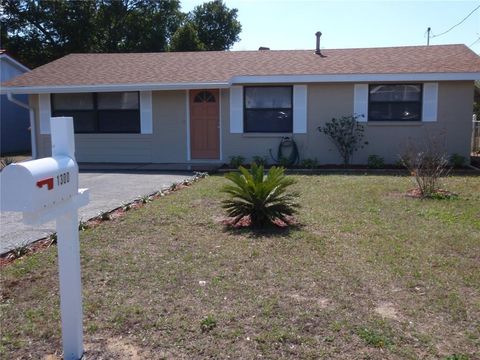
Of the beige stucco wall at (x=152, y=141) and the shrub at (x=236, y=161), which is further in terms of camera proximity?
the beige stucco wall at (x=152, y=141)

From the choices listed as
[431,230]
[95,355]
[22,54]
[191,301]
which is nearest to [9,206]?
[95,355]

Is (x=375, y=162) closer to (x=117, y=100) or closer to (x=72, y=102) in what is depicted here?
(x=117, y=100)

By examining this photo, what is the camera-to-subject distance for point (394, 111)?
1540 cm

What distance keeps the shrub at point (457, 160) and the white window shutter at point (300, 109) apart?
14.1ft

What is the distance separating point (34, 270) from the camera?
5363 mm

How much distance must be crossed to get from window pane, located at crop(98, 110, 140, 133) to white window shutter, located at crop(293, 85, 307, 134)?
16.6 ft

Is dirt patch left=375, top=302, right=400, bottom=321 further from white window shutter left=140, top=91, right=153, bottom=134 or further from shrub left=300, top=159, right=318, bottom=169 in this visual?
white window shutter left=140, top=91, right=153, bottom=134

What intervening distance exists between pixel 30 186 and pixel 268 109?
44.5 ft

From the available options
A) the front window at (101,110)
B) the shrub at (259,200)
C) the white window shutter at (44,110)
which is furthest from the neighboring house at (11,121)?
the shrub at (259,200)

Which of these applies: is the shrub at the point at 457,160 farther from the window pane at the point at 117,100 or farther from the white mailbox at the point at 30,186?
the white mailbox at the point at 30,186

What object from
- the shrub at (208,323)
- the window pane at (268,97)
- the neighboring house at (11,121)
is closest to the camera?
the shrub at (208,323)

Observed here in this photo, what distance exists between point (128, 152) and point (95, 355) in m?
13.6

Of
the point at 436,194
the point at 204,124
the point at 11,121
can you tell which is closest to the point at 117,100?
the point at 204,124

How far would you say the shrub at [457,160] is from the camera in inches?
583
